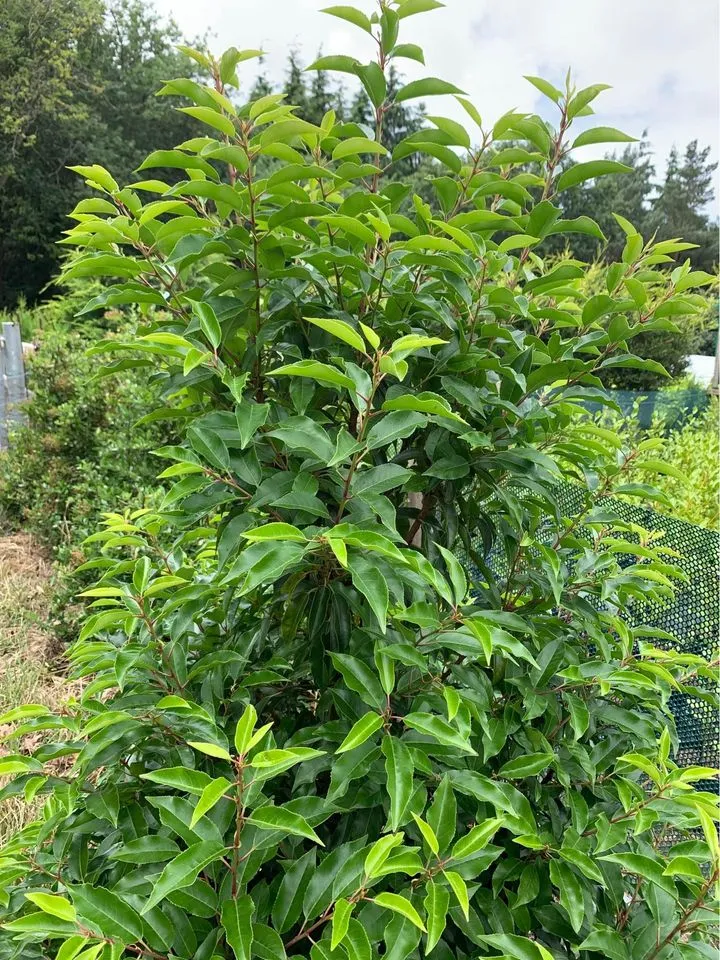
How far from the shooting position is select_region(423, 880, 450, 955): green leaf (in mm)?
759

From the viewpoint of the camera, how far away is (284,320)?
3.69ft

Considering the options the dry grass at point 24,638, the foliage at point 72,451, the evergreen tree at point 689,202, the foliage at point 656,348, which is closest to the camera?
the dry grass at point 24,638

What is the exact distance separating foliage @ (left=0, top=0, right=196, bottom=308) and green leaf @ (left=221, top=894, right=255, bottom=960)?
19770mm

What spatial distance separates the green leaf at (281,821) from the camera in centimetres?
73

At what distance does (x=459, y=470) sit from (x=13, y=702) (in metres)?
2.85

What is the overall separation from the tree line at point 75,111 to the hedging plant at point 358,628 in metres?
15.3

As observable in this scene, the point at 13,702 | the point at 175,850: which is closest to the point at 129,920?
the point at 175,850

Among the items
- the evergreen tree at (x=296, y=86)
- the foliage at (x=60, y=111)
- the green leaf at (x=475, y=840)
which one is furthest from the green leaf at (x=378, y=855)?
the evergreen tree at (x=296, y=86)

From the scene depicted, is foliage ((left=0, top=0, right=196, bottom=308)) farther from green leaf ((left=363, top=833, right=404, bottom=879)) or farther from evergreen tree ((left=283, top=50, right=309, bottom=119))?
green leaf ((left=363, top=833, right=404, bottom=879))

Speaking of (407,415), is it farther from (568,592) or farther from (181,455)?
(568,592)

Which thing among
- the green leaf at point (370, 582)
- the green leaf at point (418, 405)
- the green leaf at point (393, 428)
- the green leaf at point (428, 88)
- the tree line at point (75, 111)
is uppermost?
the tree line at point (75, 111)

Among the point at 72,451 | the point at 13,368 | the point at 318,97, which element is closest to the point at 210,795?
the point at 72,451

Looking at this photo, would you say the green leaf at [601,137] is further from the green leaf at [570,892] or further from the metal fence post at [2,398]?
the metal fence post at [2,398]

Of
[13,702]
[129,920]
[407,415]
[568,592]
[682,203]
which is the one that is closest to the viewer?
[129,920]
